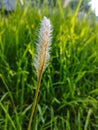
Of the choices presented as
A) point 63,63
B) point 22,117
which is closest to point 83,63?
point 63,63

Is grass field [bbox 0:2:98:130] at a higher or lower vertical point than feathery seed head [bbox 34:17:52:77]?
lower

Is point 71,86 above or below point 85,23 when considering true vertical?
below

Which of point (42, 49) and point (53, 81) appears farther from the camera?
point (53, 81)

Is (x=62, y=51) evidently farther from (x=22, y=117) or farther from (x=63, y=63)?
(x=22, y=117)

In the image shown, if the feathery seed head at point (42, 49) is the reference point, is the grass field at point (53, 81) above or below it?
below

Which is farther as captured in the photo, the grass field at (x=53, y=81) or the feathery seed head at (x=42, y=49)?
the grass field at (x=53, y=81)

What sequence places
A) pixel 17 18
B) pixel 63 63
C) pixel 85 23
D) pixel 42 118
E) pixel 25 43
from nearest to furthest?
pixel 42 118, pixel 63 63, pixel 25 43, pixel 17 18, pixel 85 23

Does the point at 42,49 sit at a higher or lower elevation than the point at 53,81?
higher

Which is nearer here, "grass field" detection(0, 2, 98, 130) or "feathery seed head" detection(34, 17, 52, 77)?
"feathery seed head" detection(34, 17, 52, 77)
